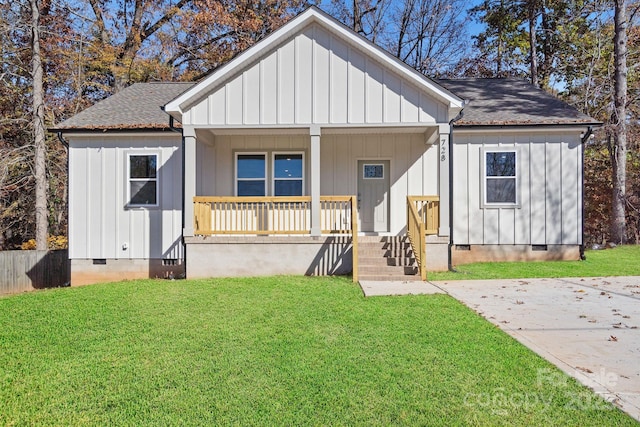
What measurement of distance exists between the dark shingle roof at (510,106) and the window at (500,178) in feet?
2.90

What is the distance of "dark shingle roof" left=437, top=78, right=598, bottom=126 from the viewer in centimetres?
966

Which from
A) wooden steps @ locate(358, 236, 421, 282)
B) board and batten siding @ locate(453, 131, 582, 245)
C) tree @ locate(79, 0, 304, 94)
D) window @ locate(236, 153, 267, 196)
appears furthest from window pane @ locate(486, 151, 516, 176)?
tree @ locate(79, 0, 304, 94)

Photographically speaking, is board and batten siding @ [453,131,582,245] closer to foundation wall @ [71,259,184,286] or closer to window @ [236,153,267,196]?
window @ [236,153,267,196]

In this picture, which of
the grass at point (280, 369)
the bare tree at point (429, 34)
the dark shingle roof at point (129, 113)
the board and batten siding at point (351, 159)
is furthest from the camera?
the bare tree at point (429, 34)

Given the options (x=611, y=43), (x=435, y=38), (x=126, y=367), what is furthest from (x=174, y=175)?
(x=611, y=43)

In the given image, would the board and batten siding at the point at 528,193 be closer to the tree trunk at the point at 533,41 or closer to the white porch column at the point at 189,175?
→ the white porch column at the point at 189,175

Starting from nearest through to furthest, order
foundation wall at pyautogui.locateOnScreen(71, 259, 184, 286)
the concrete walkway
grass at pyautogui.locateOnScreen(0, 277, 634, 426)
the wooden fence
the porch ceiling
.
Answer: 1. grass at pyautogui.locateOnScreen(0, 277, 634, 426)
2. the concrete walkway
3. the porch ceiling
4. foundation wall at pyautogui.locateOnScreen(71, 259, 184, 286)
5. the wooden fence

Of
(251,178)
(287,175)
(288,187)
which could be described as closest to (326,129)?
(287,175)

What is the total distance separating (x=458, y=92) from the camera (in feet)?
39.5

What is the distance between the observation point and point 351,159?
10.5 m

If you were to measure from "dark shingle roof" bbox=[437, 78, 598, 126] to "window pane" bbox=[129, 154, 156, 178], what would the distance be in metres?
8.13

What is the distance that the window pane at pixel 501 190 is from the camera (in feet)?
32.8

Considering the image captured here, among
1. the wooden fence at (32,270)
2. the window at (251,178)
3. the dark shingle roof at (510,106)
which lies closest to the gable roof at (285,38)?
the dark shingle roof at (510,106)

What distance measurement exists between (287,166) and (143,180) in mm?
3871
